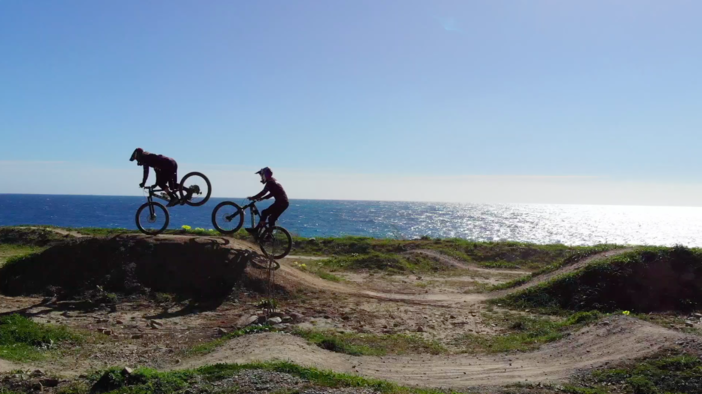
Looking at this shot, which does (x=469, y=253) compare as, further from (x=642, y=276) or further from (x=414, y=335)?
(x=414, y=335)

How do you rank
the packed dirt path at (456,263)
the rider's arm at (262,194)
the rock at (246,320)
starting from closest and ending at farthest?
1. the rock at (246,320)
2. the rider's arm at (262,194)
3. the packed dirt path at (456,263)

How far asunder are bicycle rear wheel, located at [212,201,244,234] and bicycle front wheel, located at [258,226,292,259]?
41.7 inches

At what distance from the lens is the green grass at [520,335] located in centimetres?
1293

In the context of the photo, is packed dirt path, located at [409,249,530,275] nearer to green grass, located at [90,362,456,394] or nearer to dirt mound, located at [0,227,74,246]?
green grass, located at [90,362,456,394]

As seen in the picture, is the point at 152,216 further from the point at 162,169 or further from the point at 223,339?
the point at 223,339

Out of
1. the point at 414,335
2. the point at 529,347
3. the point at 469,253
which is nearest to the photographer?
the point at 529,347

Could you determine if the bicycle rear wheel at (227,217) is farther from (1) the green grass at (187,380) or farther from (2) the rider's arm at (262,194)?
(1) the green grass at (187,380)

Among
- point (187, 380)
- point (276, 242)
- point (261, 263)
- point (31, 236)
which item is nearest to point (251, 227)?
point (276, 242)

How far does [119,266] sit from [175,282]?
2.49 metres

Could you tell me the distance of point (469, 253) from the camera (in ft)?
115

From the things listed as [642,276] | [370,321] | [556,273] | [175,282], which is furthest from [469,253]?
[175,282]

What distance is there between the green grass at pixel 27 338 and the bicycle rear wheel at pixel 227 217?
18.7 ft

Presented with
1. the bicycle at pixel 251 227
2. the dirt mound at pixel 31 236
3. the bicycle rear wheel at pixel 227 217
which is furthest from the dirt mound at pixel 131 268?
the dirt mound at pixel 31 236

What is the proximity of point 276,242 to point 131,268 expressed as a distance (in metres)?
6.58
